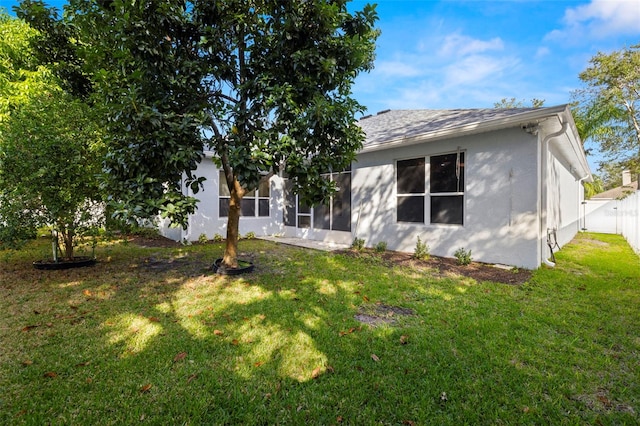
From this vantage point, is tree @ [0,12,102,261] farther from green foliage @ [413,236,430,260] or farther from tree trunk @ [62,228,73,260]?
green foliage @ [413,236,430,260]

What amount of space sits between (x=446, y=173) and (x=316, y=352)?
6055mm

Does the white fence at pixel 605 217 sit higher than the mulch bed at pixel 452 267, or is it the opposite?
the white fence at pixel 605 217

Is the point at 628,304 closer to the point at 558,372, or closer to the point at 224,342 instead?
the point at 558,372

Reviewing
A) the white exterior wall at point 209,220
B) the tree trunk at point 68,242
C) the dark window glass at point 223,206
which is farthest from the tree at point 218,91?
the dark window glass at point 223,206

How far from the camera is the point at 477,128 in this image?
20.6ft

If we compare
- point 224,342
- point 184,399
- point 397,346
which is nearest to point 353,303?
point 397,346

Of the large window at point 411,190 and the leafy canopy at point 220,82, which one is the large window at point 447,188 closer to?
the large window at point 411,190

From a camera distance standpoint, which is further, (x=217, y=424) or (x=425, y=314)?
(x=425, y=314)

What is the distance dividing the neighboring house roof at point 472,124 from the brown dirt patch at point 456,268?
296cm

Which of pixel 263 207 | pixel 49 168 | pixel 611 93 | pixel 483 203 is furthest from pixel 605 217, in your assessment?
pixel 49 168

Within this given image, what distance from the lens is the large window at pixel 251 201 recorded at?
11.0 meters

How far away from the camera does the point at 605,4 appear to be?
880 cm

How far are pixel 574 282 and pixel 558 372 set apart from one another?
365cm

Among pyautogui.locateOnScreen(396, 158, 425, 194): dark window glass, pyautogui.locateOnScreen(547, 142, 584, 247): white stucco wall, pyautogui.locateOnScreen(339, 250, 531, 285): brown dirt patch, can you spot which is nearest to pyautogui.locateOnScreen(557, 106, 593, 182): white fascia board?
pyautogui.locateOnScreen(547, 142, 584, 247): white stucco wall
